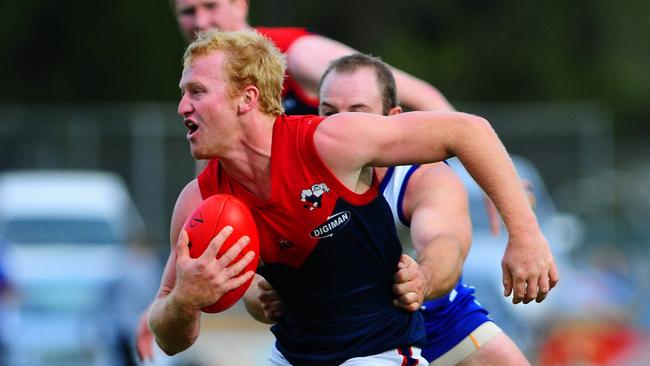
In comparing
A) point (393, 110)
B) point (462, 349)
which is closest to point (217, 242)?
point (393, 110)

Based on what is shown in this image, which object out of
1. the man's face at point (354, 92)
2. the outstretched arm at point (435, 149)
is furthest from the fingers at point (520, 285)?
the man's face at point (354, 92)

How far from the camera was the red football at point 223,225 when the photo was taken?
5.07m

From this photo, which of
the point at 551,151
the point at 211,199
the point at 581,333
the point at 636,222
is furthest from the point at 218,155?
the point at 636,222

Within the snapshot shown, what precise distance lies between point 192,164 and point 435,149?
55.4 feet

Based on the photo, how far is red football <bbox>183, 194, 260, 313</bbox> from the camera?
5.07m

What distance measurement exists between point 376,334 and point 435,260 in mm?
419

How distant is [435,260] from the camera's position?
18.2 ft

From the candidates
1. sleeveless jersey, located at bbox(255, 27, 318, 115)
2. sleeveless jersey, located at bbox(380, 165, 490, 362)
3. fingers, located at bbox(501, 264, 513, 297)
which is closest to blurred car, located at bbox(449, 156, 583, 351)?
sleeveless jersey, located at bbox(255, 27, 318, 115)

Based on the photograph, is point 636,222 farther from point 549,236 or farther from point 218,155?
point 218,155

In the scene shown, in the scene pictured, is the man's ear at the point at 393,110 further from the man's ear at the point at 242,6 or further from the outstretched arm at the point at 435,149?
the man's ear at the point at 242,6

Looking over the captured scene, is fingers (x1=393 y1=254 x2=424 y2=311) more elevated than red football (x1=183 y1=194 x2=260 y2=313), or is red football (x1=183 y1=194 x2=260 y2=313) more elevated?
red football (x1=183 y1=194 x2=260 y2=313)

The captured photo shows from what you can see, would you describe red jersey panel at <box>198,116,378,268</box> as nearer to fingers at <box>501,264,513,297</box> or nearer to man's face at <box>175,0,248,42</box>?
fingers at <box>501,264,513,297</box>

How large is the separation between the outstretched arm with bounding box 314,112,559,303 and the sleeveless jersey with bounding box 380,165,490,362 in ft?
2.49

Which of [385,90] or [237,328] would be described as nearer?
[385,90]
